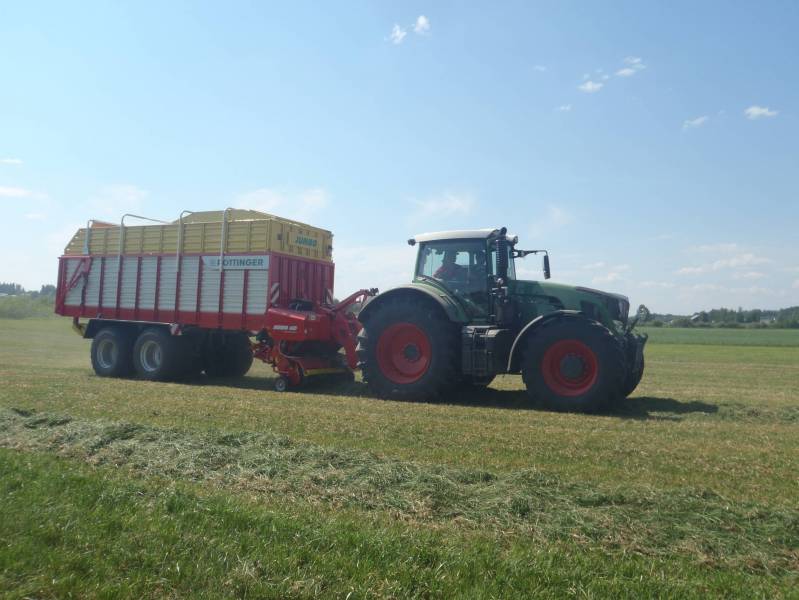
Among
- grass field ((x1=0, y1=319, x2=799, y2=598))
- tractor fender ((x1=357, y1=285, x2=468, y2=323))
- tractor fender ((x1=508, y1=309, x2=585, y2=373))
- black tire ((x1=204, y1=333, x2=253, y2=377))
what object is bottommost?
grass field ((x1=0, y1=319, x2=799, y2=598))

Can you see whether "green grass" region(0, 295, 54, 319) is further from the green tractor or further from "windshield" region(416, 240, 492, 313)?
"windshield" region(416, 240, 492, 313)

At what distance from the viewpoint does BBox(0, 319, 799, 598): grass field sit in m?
3.48

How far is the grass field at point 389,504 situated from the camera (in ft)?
11.4

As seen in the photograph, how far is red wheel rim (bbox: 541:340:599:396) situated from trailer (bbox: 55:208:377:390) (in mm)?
3973

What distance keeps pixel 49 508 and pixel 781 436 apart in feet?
24.4

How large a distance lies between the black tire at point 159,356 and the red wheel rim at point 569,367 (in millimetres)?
7791

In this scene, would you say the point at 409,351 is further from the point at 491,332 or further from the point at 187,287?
the point at 187,287

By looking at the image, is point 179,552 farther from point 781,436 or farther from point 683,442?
point 781,436

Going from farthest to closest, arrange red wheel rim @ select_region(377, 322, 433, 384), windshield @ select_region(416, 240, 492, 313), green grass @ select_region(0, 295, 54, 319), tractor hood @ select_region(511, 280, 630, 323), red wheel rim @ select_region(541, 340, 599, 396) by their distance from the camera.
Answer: green grass @ select_region(0, 295, 54, 319)
red wheel rim @ select_region(377, 322, 433, 384)
windshield @ select_region(416, 240, 492, 313)
tractor hood @ select_region(511, 280, 630, 323)
red wheel rim @ select_region(541, 340, 599, 396)

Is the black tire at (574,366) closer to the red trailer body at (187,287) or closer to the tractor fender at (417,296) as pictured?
the tractor fender at (417,296)

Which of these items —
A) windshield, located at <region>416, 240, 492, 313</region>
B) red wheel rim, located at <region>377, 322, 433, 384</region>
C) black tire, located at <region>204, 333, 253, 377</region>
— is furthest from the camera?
black tire, located at <region>204, 333, 253, 377</region>

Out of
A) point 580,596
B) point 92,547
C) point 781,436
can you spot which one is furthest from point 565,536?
point 781,436

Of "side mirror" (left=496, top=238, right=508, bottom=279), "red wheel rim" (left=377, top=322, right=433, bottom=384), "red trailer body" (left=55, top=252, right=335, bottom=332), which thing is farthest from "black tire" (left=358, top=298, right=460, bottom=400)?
"red trailer body" (left=55, top=252, right=335, bottom=332)

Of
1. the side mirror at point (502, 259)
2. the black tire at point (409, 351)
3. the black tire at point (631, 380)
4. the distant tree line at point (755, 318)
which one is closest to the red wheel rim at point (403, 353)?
the black tire at point (409, 351)
